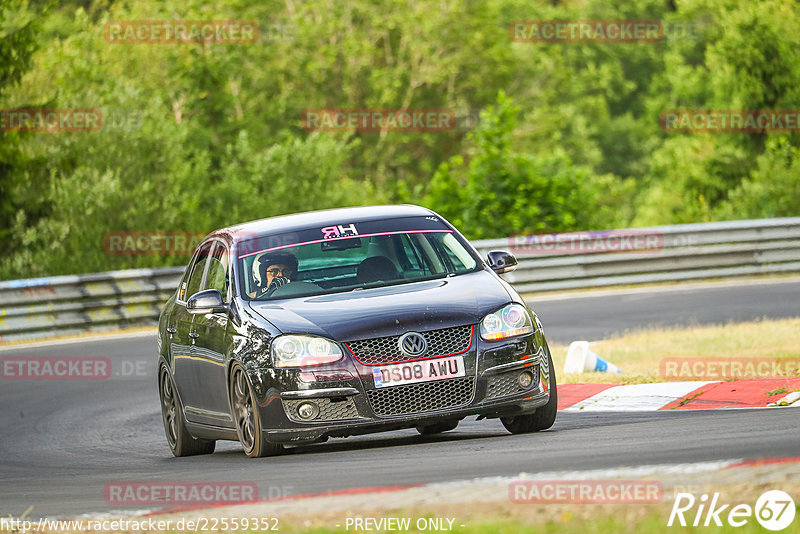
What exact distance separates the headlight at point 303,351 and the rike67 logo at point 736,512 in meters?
3.37

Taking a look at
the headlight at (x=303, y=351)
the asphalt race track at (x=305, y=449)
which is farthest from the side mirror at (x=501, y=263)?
the headlight at (x=303, y=351)

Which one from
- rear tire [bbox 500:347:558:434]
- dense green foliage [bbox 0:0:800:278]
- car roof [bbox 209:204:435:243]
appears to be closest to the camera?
rear tire [bbox 500:347:558:434]

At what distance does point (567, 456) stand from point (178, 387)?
4.07 meters

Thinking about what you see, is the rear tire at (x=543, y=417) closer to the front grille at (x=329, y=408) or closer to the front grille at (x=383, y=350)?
the front grille at (x=383, y=350)

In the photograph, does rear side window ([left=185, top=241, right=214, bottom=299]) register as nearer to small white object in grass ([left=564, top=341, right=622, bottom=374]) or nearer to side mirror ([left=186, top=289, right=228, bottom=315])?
side mirror ([left=186, top=289, right=228, bottom=315])

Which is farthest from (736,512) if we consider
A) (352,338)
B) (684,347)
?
(684,347)

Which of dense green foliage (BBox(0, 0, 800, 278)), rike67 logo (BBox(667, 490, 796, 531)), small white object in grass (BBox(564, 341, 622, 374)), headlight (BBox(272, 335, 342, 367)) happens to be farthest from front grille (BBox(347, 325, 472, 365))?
dense green foliage (BBox(0, 0, 800, 278))

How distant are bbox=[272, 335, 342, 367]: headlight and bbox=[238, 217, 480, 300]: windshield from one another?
0.77 metres

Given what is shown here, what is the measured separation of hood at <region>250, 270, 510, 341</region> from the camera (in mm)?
8344

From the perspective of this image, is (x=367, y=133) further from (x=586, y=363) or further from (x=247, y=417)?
(x=247, y=417)

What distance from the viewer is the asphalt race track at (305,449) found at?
22.5 feet

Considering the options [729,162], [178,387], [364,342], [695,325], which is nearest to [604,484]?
[364,342]

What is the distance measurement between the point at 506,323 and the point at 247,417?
1726mm

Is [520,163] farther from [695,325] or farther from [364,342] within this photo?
[364,342]
